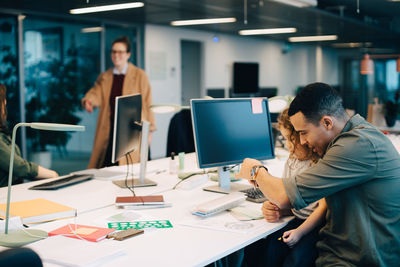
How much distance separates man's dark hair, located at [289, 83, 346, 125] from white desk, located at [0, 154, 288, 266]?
0.51 metres

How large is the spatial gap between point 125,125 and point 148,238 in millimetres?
971

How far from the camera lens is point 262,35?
10.4 meters

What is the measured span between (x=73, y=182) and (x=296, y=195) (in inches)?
59.4

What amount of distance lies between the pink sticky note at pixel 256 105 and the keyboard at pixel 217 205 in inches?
22.4

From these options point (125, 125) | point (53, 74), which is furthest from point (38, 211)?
point (53, 74)

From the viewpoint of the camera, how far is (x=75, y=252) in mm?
1489

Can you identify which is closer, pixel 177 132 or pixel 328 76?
pixel 177 132

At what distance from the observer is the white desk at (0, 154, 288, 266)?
58.2 inches

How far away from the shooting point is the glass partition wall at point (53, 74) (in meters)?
5.63

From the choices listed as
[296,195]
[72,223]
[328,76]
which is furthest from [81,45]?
[328,76]

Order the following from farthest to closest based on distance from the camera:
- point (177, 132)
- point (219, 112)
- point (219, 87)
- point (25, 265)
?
point (219, 87) → point (177, 132) → point (219, 112) → point (25, 265)

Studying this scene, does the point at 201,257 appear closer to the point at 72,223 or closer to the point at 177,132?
the point at 72,223

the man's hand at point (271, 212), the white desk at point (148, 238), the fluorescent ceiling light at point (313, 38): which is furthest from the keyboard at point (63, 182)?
the fluorescent ceiling light at point (313, 38)

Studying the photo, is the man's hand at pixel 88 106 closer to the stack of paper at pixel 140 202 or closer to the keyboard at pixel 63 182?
the keyboard at pixel 63 182
